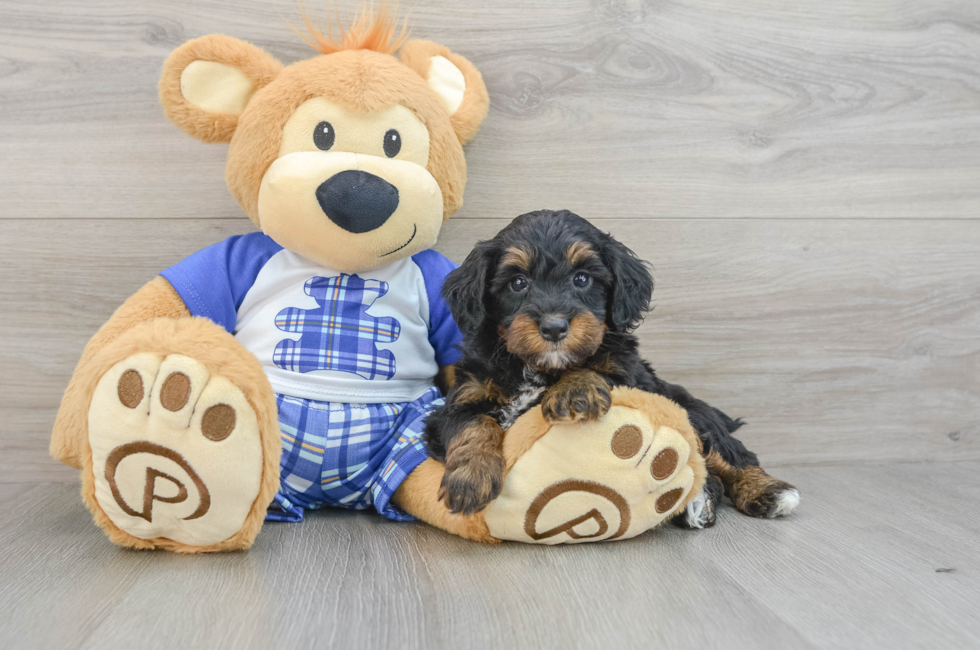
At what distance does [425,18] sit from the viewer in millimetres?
2289

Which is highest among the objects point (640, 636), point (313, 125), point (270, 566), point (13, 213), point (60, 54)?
point (60, 54)

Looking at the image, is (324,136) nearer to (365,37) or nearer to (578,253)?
(365,37)

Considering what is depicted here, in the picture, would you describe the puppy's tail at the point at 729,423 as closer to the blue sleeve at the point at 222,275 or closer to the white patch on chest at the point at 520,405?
the white patch on chest at the point at 520,405

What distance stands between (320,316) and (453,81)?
79 centimetres

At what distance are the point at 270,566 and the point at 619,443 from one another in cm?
82

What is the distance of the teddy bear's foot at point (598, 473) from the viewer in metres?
1.54

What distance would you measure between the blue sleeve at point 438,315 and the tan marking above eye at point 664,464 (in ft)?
2.38

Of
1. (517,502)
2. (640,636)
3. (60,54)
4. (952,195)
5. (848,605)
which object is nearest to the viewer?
(640,636)

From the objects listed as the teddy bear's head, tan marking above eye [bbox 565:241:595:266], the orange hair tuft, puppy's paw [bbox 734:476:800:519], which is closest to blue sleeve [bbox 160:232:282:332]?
the teddy bear's head

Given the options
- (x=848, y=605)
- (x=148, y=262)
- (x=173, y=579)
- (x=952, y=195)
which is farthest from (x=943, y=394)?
(x=148, y=262)

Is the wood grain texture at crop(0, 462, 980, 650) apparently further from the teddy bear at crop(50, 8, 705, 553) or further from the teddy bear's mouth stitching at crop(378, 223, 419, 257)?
the teddy bear's mouth stitching at crop(378, 223, 419, 257)

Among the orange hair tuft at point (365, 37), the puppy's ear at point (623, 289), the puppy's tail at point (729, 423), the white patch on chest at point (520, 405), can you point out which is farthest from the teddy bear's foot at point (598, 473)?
the orange hair tuft at point (365, 37)

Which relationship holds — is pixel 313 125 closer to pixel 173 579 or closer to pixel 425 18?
pixel 425 18

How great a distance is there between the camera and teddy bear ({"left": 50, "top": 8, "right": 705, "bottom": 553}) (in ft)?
4.83
